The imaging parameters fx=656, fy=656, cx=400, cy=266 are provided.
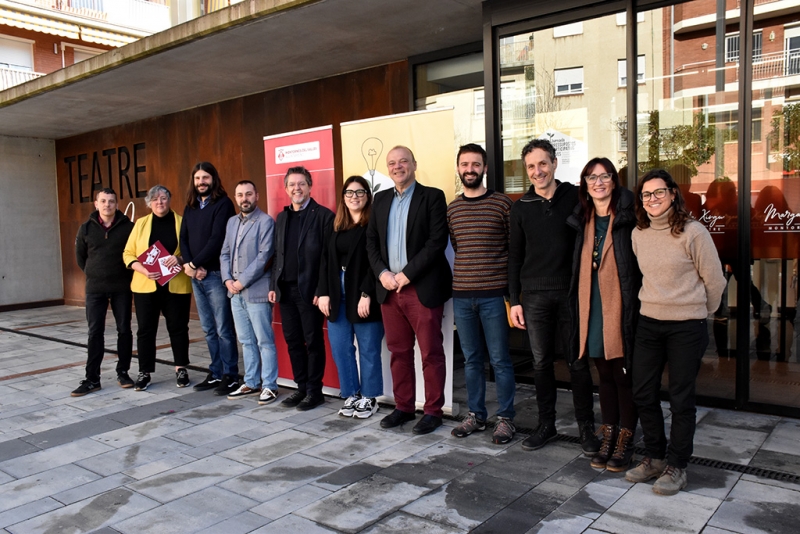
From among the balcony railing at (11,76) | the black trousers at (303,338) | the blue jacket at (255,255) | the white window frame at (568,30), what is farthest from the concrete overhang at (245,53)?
the balcony railing at (11,76)

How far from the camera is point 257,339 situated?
5691mm

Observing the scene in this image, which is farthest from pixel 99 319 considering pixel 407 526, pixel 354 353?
pixel 407 526

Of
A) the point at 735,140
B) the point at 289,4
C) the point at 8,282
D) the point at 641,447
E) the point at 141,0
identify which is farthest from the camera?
the point at 141,0

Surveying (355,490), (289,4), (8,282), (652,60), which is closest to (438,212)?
(355,490)

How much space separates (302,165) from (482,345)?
7.89 ft

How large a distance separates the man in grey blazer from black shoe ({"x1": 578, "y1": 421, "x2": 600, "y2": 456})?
8.79ft

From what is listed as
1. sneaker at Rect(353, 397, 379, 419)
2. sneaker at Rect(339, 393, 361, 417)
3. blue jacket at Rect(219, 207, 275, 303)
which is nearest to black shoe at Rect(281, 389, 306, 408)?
sneaker at Rect(339, 393, 361, 417)

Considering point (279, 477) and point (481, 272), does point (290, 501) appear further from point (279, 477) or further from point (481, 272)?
point (481, 272)

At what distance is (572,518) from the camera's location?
3158 millimetres

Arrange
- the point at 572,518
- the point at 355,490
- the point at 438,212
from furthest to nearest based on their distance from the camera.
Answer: the point at 438,212 → the point at 355,490 → the point at 572,518

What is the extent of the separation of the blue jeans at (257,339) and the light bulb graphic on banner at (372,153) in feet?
4.58

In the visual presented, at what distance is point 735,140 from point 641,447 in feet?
7.92

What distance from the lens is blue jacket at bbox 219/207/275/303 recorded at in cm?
541

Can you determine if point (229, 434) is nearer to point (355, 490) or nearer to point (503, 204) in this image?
point (355, 490)
